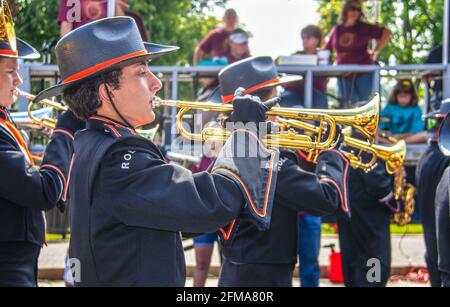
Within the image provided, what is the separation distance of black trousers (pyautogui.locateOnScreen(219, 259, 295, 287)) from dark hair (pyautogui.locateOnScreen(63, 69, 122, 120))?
1614 mm

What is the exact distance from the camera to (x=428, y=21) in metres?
14.5

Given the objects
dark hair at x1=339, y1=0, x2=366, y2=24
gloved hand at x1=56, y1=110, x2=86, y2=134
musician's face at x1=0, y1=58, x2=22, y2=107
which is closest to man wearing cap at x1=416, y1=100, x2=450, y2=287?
dark hair at x1=339, y1=0, x2=366, y2=24

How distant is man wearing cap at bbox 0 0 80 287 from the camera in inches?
126

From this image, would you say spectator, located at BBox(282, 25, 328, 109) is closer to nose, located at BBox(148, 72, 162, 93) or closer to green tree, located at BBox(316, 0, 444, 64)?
nose, located at BBox(148, 72, 162, 93)

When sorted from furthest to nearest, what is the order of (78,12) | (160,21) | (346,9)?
(160,21), (346,9), (78,12)

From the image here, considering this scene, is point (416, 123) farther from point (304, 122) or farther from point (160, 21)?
point (160, 21)

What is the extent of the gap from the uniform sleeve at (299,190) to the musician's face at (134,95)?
4.84 ft

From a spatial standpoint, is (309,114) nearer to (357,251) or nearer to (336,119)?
(336,119)

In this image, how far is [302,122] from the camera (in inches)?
162

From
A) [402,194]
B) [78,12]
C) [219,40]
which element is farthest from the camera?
[219,40]

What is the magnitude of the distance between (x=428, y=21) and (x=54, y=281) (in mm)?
9640

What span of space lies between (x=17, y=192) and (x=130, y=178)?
0.97 meters

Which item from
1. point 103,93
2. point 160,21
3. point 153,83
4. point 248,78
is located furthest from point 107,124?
point 160,21

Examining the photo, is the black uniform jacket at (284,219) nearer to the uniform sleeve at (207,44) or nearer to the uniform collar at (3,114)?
the uniform collar at (3,114)
